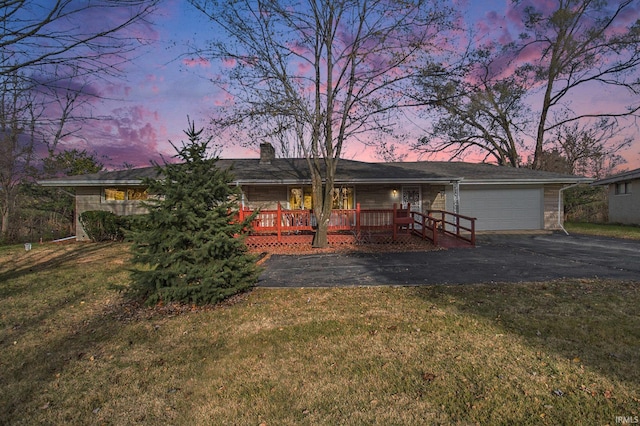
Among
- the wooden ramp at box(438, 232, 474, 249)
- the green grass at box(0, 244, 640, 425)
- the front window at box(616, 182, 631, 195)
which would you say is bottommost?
the green grass at box(0, 244, 640, 425)

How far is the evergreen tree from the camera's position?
15.0 feet

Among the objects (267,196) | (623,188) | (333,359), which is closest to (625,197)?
(623,188)

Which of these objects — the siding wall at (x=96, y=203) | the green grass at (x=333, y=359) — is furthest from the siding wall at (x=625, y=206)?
the siding wall at (x=96, y=203)

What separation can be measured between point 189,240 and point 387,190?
1091 cm

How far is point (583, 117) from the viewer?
76.5 ft

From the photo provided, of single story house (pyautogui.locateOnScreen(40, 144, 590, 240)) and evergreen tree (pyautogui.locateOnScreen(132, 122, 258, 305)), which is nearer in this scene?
evergreen tree (pyautogui.locateOnScreen(132, 122, 258, 305))

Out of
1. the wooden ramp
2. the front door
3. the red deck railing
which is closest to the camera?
the wooden ramp

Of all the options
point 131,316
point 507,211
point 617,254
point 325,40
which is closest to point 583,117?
point 507,211

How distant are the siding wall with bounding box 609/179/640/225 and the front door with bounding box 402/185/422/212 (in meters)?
13.1

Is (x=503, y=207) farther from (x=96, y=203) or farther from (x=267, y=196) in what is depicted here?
(x=96, y=203)

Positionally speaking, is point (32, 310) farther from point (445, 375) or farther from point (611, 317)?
point (611, 317)

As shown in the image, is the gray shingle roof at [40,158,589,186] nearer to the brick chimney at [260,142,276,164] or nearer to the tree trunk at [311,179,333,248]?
the brick chimney at [260,142,276,164]

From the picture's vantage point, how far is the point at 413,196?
1462 cm

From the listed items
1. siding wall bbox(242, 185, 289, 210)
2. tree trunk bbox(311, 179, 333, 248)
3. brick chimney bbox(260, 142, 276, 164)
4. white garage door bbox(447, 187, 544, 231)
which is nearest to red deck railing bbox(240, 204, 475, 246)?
tree trunk bbox(311, 179, 333, 248)
